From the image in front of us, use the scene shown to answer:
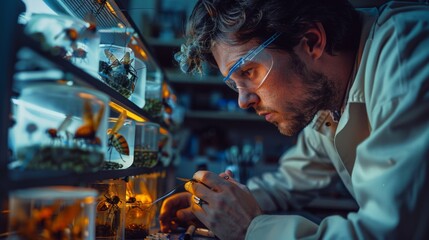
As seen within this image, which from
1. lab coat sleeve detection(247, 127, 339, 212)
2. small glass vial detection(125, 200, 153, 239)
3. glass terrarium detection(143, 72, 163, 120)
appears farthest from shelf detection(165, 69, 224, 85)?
small glass vial detection(125, 200, 153, 239)

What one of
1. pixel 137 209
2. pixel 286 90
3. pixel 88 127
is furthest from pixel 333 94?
pixel 88 127

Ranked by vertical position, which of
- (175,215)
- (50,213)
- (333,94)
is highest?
(333,94)

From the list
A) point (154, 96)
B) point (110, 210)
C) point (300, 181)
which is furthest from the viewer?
point (300, 181)

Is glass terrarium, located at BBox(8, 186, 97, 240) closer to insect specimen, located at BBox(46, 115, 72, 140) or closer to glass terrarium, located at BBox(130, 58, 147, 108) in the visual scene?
insect specimen, located at BBox(46, 115, 72, 140)

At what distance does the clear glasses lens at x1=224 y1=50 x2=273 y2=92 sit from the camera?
124 centimetres

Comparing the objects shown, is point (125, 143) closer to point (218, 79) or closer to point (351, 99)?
point (351, 99)

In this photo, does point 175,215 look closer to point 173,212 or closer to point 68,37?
point 173,212

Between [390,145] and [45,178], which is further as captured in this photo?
[390,145]

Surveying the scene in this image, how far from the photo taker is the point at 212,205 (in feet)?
3.62

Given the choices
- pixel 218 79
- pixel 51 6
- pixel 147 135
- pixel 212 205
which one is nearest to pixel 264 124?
pixel 218 79

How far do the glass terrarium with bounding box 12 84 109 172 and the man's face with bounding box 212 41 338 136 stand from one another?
0.64 m

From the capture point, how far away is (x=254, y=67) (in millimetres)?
1252

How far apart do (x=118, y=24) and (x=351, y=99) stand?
30.8 inches

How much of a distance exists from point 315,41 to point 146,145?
0.73 m
